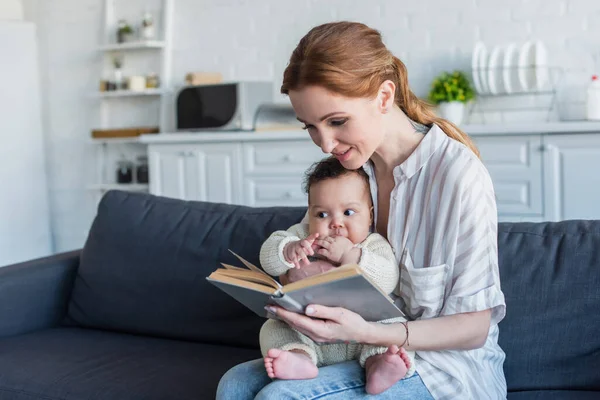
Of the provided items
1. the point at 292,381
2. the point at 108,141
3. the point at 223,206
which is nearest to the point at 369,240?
the point at 292,381

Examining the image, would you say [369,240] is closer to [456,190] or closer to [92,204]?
[456,190]

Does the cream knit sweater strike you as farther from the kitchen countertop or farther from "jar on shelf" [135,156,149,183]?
"jar on shelf" [135,156,149,183]

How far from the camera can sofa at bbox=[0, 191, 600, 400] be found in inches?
73.4

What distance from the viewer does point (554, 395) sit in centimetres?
182

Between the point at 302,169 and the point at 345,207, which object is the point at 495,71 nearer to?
the point at 302,169

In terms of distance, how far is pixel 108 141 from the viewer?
539cm

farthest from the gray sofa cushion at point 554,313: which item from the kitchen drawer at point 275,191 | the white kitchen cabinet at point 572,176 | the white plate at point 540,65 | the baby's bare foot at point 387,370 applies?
the kitchen drawer at point 275,191

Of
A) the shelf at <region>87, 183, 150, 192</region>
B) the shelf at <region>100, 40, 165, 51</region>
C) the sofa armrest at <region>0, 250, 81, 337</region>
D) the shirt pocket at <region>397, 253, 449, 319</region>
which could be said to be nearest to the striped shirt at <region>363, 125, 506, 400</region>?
the shirt pocket at <region>397, 253, 449, 319</region>

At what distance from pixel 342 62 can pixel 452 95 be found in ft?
9.30

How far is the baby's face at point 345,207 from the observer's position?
1754 millimetres

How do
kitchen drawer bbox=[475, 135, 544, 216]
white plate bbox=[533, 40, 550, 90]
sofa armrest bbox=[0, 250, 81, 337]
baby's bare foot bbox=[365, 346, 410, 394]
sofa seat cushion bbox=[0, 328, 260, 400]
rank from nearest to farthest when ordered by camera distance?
baby's bare foot bbox=[365, 346, 410, 394] < sofa seat cushion bbox=[0, 328, 260, 400] < sofa armrest bbox=[0, 250, 81, 337] < kitchen drawer bbox=[475, 135, 544, 216] < white plate bbox=[533, 40, 550, 90]

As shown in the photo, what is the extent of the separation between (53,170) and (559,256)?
4626 millimetres

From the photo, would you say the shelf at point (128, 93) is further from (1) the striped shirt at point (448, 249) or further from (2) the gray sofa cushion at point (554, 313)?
(1) the striped shirt at point (448, 249)

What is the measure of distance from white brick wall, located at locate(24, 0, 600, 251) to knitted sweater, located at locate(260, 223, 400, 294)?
2.87 meters
